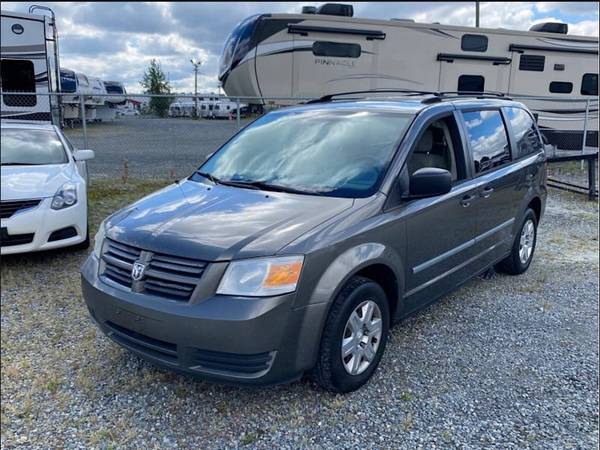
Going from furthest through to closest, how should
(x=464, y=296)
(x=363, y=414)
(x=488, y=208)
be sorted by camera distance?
1. (x=464, y=296)
2. (x=488, y=208)
3. (x=363, y=414)

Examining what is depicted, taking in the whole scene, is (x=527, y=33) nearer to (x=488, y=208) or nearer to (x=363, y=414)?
(x=488, y=208)

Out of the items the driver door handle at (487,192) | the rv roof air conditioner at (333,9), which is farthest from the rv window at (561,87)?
the driver door handle at (487,192)

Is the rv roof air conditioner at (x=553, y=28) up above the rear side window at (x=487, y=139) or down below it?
above

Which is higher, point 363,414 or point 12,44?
Result: point 12,44

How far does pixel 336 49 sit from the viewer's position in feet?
36.0

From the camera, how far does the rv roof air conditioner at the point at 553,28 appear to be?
12711 mm

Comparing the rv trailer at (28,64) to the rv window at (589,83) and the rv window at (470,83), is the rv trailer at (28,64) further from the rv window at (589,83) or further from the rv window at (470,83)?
the rv window at (589,83)

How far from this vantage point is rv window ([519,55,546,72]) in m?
12.3

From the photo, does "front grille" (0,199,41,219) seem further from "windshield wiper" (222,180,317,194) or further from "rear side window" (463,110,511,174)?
"rear side window" (463,110,511,174)

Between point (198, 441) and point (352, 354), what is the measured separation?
98 cm

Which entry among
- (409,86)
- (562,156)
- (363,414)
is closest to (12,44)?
(409,86)

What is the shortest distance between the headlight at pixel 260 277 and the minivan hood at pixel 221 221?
5 cm

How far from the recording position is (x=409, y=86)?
11719 mm

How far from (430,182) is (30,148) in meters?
4.79
